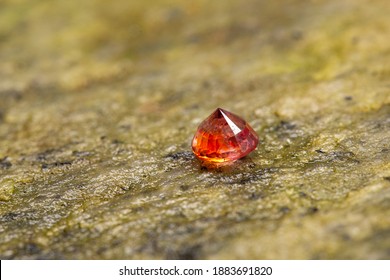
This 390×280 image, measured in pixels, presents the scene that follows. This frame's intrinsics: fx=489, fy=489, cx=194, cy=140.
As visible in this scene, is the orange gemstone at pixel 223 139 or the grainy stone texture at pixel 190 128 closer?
the grainy stone texture at pixel 190 128

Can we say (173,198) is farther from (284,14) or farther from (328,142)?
(284,14)

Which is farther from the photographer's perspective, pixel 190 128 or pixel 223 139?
pixel 190 128

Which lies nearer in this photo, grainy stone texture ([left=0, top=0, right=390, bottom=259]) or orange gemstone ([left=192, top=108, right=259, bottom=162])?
grainy stone texture ([left=0, top=0, right=390, bottom=259])
